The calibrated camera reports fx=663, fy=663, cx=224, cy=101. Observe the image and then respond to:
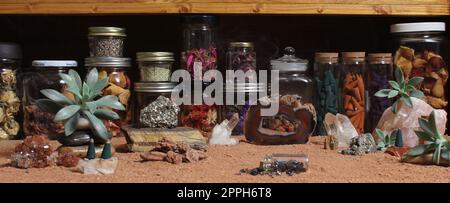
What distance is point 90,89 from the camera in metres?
1.39

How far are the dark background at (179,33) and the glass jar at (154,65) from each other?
32 centimetres

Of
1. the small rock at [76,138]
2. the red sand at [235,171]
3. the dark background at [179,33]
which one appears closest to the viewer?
the red sand at [235,171]

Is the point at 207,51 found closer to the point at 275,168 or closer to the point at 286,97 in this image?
the point at 286,97

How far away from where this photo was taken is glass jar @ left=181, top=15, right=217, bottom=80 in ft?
5.65

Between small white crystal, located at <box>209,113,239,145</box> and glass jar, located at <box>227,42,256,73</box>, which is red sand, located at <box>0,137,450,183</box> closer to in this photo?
small white crystal, located at <box>209,113,239,145</box>

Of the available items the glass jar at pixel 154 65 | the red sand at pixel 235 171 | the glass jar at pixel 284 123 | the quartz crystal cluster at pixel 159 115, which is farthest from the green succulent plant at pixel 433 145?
the glass jar at pixel 154 65

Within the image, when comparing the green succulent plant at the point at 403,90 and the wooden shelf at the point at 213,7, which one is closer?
the green succulent plant at the point at 403,90

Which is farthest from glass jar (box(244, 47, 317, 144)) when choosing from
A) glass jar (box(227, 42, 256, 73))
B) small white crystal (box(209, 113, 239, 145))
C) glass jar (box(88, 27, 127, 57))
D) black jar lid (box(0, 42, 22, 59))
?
black jar lid (box(0, 42, 22, 59))

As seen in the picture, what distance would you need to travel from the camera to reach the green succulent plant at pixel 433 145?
1.29m

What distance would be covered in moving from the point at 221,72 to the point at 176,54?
0.24 metres

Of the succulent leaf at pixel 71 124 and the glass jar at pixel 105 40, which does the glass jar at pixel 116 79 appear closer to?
the glass jar at pixel 105 40

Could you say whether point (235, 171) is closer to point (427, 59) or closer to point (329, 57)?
Answer: point (329, 57)

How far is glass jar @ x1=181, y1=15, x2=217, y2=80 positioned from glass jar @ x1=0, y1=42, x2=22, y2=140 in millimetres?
437

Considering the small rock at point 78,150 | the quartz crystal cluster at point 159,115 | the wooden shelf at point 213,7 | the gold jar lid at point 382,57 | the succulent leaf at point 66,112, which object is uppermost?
the wooden shelf at point 213,7
